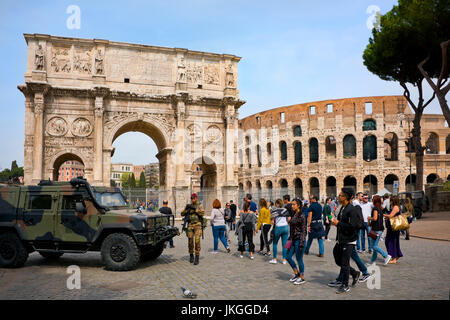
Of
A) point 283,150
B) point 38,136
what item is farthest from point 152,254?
point 283,150

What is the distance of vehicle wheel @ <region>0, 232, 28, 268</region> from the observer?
807 cm

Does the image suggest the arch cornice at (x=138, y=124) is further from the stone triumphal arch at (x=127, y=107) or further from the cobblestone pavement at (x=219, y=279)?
the cobblestone pavement at (x=219, y=279)

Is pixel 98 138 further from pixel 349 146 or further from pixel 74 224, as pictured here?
pixel 349 146

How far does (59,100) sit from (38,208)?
15.2m

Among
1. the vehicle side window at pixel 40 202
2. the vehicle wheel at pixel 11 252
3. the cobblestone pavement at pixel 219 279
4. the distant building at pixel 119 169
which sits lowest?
the cobblestone pavement at pixel 219 279

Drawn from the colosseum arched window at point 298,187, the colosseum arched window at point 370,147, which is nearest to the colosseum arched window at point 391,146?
the colosseum arched window at point 370,147

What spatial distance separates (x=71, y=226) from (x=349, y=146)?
135ft

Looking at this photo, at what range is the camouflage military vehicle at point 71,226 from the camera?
7738 millimetres

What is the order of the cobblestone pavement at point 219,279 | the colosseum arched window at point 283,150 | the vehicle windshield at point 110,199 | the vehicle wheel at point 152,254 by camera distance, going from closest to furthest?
1. the cobblestone pavement at point 219,279
2. the vehicle windshield at point 110,199
3. the vehicle wheel at point 152,254
4. the colosseum arched window at point 283,150

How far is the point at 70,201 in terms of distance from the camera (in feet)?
27.1

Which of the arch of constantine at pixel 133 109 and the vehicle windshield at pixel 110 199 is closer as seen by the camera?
the vehicle windshield at pixel 110 199

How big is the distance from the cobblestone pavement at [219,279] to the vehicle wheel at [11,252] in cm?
21
